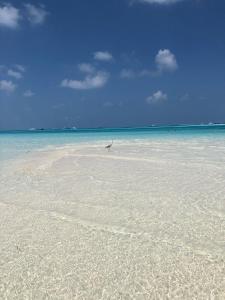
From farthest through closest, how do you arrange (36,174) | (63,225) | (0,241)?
(36,174)
(63,225)
(0,241)

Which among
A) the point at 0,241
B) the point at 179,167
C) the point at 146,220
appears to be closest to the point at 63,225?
the point at 0,241

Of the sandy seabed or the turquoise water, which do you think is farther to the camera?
the turquoise water

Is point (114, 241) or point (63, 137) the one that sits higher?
point (114, 241)

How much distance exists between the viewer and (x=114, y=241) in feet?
9.36

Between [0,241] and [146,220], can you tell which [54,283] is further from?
[146,220]

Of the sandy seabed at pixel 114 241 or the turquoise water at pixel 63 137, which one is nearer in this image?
the sandy seabed at pixel 114 241

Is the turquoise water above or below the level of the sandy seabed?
below

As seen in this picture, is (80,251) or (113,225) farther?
(113,225)

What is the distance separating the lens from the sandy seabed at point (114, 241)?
2111mm

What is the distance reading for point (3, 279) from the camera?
7.38 ft

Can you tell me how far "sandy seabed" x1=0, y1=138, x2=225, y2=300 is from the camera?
2111 millimetres

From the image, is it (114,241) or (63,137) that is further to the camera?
(63,137)

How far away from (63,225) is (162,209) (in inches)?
52.7

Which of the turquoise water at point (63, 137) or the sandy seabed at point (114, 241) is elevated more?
the sandy seabed at point (114, 241)
